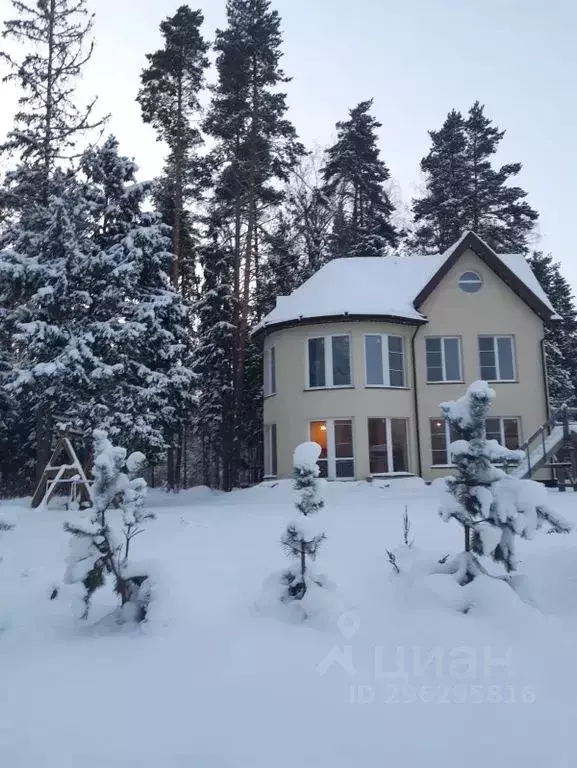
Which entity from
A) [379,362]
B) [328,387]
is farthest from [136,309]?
[379,362]

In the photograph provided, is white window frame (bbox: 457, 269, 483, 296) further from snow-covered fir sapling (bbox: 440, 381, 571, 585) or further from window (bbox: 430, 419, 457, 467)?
snow-covered fir sapling (bbox: 440, 381, 571, 585)

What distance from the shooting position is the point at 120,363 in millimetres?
19141

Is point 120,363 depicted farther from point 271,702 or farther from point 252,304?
point 271,702

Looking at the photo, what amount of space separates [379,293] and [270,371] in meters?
4.72

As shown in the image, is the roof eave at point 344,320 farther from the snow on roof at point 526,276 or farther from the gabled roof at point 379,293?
the snow on roof at point 526,276

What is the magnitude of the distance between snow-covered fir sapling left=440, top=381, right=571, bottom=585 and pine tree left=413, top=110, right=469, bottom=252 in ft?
104

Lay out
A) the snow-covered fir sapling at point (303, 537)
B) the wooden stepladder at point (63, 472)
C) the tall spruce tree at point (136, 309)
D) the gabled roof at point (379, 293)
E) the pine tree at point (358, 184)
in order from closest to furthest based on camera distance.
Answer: the snow-covered fir sapling at point (303, 537)
the wooden stepladder at point (63, 472)
the tall spruce tree at point (136, 309)
the gabled roof at point (379, 293)
the pine tree at point (358, 184)

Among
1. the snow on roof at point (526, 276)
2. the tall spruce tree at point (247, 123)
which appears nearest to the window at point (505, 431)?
the snow on roof at point (526, 276)

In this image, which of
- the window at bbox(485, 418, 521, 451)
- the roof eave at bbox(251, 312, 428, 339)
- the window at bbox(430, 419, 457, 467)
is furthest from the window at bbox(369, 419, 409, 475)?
the roof eave at bbox(251, 312, 428, 339)

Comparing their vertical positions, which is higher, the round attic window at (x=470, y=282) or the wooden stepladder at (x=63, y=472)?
the round attic window at (x=470, y=282)

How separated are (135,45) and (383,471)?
2308 cm

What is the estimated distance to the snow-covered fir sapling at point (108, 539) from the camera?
6.02 metres

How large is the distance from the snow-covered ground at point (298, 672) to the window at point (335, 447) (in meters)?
11.7

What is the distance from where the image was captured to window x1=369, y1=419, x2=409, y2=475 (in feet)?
67.3
